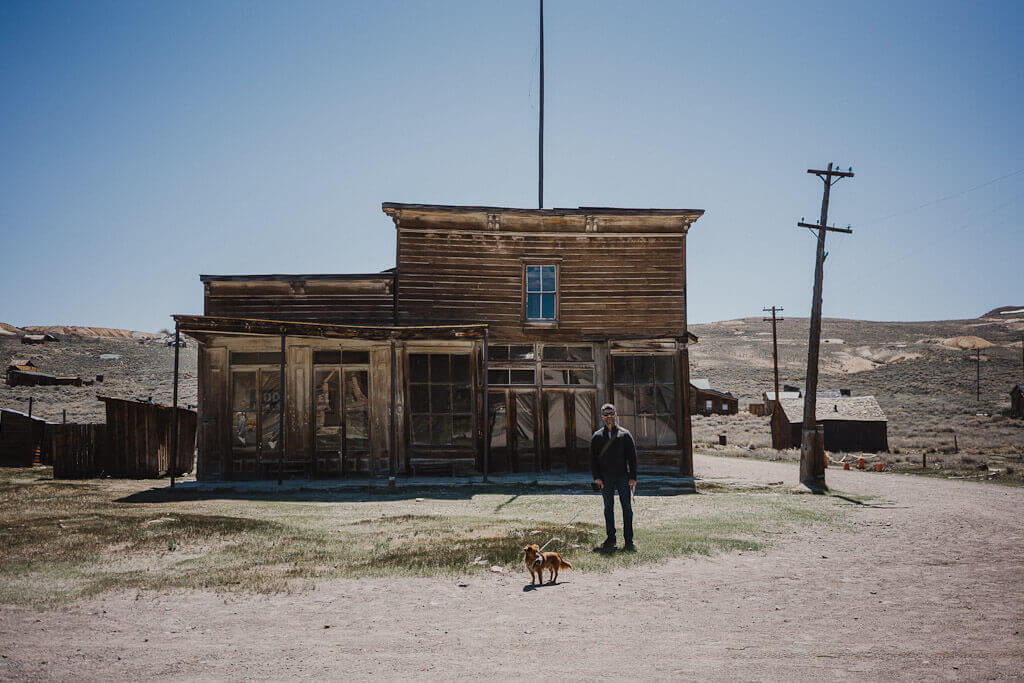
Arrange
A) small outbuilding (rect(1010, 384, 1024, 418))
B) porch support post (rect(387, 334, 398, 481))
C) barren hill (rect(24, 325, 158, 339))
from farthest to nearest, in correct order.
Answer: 1. barren hill (rect(24, 325, 158, 339))
2. small outbuilding (rect(1010, 384, 1024, 418))
3. porch support post (rect(387, 334, 398, 481))

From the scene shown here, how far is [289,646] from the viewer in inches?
181

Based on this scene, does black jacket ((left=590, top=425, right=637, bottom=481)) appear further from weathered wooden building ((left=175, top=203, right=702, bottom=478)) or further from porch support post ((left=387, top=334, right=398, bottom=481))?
porch support post ((left=387, top=334, right=398, bottom=481))

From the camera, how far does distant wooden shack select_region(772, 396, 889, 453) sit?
1213 inches

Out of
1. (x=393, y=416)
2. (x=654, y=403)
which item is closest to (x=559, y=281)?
(x=654, y=403)

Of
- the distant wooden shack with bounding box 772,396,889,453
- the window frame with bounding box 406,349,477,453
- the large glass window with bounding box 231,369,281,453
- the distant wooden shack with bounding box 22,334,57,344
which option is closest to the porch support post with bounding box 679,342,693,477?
the window frame with bounding box 406,349,477,453

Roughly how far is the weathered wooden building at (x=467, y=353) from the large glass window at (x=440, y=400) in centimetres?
3

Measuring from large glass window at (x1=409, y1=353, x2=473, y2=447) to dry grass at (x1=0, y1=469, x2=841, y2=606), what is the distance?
321 centimetres

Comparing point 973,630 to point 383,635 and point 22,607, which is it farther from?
point 22,607

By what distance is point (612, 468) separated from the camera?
25.9ft

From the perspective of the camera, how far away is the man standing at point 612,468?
7867 mm

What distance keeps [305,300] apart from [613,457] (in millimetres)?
10869

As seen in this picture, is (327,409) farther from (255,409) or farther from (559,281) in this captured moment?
(559,281)

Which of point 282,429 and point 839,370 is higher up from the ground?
point 839,370

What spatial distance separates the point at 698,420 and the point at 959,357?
47235mm
